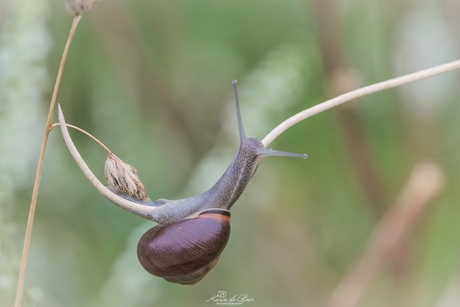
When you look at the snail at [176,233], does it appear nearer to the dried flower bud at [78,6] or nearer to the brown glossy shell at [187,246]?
the brown glossy shell at [187,246]

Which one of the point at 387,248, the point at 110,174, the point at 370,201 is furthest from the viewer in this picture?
the point at 370,201

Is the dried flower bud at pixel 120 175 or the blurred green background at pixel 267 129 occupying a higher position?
the blurred green background at pixel 267 129

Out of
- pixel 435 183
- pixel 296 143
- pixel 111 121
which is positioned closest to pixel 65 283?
pixel 111 121

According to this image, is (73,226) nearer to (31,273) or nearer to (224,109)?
(31,273)

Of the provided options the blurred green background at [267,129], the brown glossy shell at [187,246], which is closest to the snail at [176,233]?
the brown glossy shell at [187,246]

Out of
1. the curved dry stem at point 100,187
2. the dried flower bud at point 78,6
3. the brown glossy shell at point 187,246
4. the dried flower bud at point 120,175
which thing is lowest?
the brown glossy shell at point 187,246

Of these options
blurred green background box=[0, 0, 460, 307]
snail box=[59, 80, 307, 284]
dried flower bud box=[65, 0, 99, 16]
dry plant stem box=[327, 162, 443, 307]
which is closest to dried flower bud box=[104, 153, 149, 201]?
snail box=[59, 80, 307, 284]

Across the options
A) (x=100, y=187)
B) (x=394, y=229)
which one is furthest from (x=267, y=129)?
(x=100, y=187)

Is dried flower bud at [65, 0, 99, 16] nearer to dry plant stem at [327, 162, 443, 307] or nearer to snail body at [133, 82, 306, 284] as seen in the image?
snail body at [133, 82, 306, 284]
